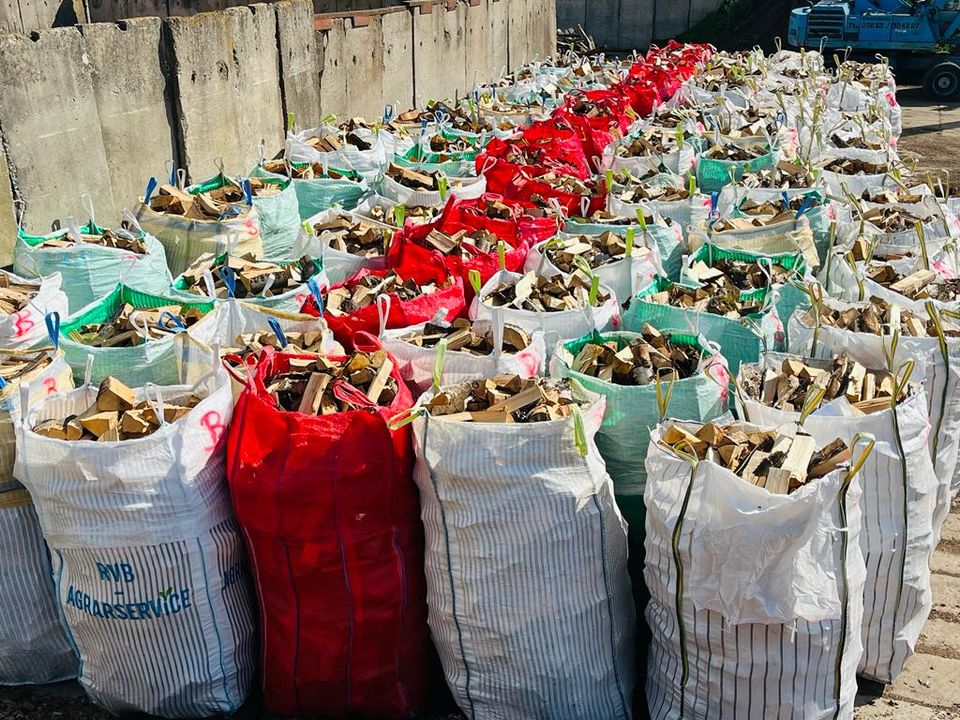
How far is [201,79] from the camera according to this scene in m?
5.44

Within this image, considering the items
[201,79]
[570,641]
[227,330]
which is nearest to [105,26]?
[201,79]

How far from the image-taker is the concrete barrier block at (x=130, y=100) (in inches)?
187

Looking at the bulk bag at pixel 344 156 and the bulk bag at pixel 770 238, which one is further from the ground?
the bulk bag at pixel 344 156

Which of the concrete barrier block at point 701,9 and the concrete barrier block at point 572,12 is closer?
the concrete barrier block at point 572,12

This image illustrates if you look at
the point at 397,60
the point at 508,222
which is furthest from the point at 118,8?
the point at 508,222

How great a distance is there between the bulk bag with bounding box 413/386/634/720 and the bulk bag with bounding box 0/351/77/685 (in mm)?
1106

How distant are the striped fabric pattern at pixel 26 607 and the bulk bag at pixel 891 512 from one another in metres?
2.01

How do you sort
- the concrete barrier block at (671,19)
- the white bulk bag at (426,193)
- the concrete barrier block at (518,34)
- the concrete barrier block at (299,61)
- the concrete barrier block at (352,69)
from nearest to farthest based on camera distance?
the white bulk bag at (426,193) → the concrete barrier block at (299,61) → the concrete barrier block at (352,69) → the concrete barrier block at (518,34) → the concrete barrier block at (671,19)

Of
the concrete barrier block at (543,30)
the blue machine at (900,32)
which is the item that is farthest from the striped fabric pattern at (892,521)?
the blue machine at (900,32)

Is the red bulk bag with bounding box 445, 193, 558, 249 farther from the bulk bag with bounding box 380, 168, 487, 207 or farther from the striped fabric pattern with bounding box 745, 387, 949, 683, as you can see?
the striped fabric pattern with bounding box 745, 387, 949, 683

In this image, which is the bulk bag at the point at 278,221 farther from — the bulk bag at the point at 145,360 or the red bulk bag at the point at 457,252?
the bulk bag at the point at 145,360

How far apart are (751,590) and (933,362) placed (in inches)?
46.0

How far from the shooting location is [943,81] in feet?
46.9

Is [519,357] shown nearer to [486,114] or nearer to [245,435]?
[245,435]
